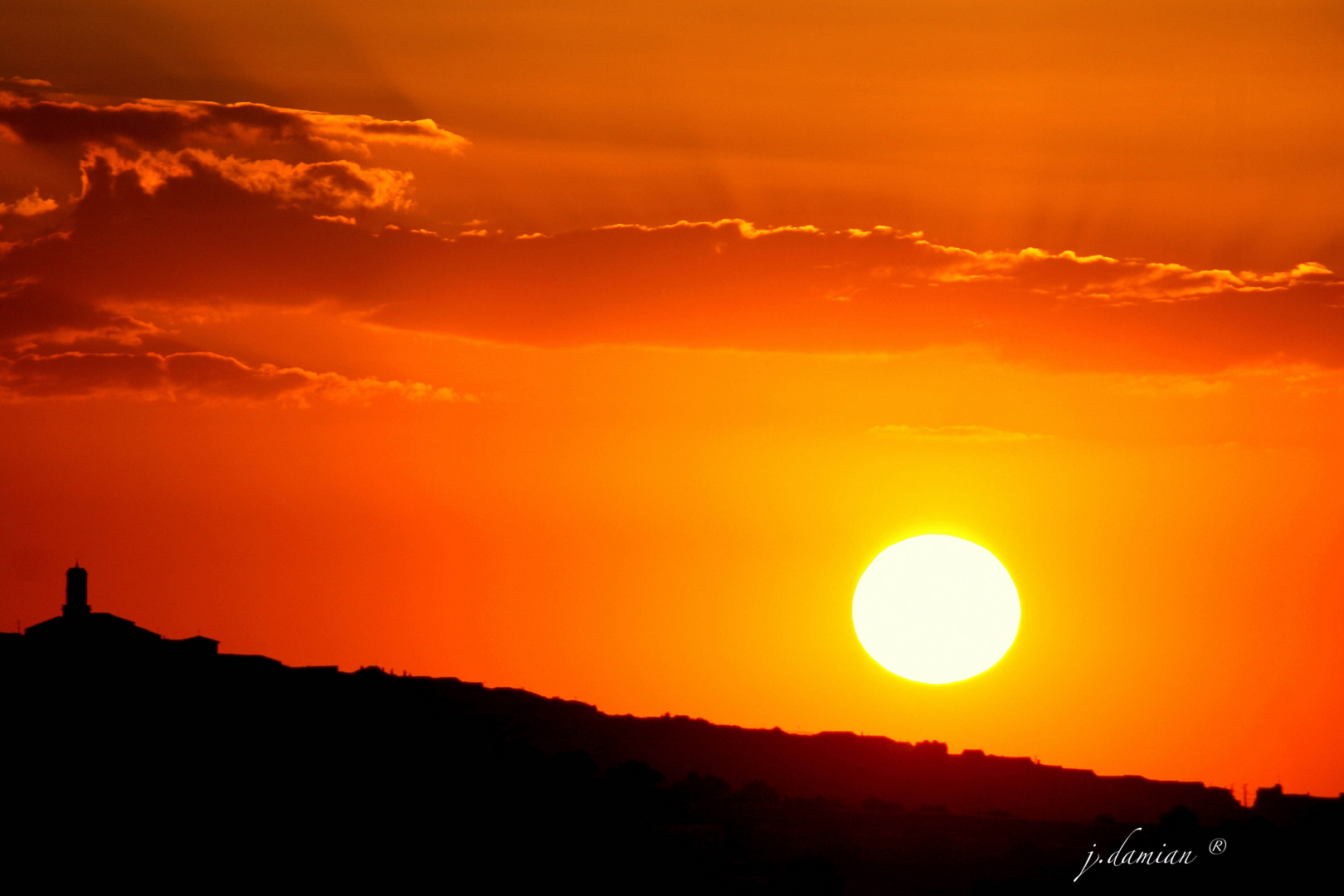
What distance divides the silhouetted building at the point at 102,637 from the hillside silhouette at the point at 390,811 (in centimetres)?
18

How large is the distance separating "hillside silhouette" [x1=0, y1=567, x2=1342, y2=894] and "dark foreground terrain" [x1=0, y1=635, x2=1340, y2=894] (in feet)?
0.42

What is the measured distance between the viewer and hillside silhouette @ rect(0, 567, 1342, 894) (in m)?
62.8

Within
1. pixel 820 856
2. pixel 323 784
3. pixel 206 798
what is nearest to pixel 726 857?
pixel 820 856

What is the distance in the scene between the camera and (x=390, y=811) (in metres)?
68.2

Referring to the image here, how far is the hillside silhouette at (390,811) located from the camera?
62.8 m

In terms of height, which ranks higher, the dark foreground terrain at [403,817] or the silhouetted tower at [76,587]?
the silhouetted tower at [76,587]

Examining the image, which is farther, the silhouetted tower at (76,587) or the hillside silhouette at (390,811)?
the silhouetted tower at (76,587)

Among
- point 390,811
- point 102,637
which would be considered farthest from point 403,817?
point 102,637

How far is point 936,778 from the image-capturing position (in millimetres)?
142875

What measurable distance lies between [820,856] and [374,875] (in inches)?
1358

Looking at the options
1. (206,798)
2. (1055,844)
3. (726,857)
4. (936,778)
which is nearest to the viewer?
(206,798)

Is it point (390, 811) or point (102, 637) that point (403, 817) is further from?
point (102, 637)

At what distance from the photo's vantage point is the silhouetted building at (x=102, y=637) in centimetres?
7631

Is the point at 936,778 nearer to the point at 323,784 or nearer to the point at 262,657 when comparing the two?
the point at 262,657
